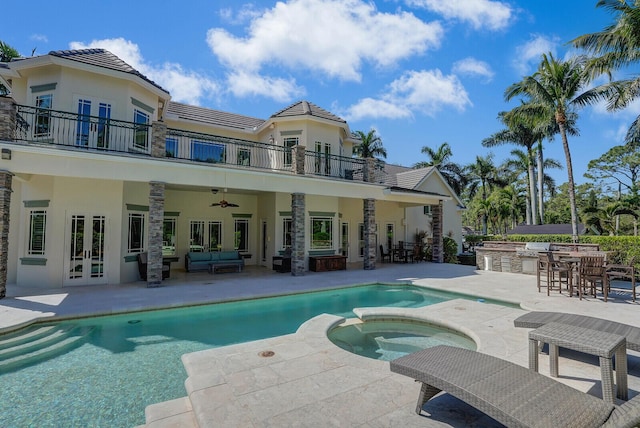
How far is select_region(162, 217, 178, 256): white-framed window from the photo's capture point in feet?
54.5

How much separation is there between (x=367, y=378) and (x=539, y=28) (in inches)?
697

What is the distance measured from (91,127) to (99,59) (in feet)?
9.56

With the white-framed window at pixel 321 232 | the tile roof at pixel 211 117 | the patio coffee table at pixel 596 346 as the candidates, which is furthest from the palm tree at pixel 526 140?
the patio coffee table at pixel 596 346

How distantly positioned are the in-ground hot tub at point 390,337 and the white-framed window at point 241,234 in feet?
39.4

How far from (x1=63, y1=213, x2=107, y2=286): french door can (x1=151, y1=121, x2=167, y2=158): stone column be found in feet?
11.0

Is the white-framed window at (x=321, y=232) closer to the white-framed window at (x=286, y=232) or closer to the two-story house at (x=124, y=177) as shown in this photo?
the two-story house at (x=124, y=177)

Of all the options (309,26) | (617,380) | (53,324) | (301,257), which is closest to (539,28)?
(309,26)

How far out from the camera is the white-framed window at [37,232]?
38.5 ft

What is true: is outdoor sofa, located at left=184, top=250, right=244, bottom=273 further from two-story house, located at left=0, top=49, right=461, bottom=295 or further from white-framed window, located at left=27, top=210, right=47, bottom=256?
white-framed window, located at left=27, top=210, right=47, bottom=256

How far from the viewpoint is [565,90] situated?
1795 cm

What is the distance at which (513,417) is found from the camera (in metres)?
2.69

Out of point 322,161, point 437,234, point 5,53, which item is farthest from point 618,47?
point 5,53

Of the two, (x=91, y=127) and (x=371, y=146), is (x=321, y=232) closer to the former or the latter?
(x=91, y=127)

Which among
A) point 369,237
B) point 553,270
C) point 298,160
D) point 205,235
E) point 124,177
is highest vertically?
point 298,160
